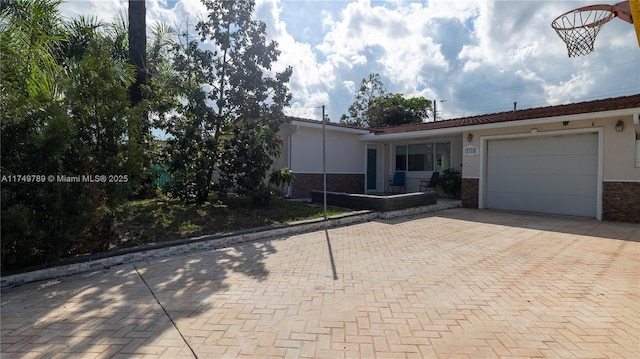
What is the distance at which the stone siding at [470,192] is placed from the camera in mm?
11070

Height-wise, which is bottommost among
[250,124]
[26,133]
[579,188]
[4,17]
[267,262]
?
[267,262]

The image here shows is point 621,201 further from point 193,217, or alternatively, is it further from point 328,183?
point 193,217

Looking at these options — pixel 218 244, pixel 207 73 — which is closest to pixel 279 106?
pixel 207 73

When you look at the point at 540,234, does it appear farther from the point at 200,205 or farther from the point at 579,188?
the point at 200,205

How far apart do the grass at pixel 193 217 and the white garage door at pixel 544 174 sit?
5889mm

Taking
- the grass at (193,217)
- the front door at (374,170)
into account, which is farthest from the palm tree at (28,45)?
the front door at (374,170)

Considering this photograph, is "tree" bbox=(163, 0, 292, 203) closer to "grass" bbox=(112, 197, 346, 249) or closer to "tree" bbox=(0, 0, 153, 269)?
"grass" bbox=(112, 197, 346, 249)

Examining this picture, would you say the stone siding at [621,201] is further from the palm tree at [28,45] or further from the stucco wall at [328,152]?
the palm tree at [28,45]

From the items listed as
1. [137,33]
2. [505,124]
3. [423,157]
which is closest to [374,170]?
[423,157]

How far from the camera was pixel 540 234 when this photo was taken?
689cm

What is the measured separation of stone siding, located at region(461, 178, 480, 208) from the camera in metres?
11.1

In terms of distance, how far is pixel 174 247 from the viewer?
5.52 m

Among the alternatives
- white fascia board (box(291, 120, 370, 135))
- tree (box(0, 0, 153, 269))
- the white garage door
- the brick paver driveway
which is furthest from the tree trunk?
the white garage door

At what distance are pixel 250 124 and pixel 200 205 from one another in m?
2.72
